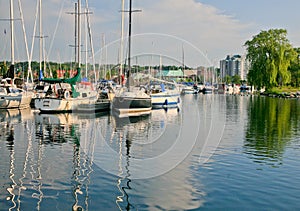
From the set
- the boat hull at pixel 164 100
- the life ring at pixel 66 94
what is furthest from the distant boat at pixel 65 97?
the boat hull at pixel 164 100

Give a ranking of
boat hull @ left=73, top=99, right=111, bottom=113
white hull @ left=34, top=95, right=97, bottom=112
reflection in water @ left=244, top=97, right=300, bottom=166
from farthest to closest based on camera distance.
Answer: boat hull @ left=73, top=99, right=111, bottom=113
white hull @ left=34, top=95, right=97, bottom=112
reflection in water @ left=244, top=97, right=300, bottom=166

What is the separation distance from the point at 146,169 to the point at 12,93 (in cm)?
2870

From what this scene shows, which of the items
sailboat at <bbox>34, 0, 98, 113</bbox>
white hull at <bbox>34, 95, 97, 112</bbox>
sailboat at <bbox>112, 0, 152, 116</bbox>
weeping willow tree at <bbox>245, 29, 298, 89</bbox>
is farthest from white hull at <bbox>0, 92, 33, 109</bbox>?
weeping willow tree at <bbox>245, 29, 298, 89</bbox>

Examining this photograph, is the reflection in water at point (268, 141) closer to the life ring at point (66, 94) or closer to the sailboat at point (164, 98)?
the life ring at point (66, 94)

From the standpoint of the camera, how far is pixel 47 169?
14164 mm

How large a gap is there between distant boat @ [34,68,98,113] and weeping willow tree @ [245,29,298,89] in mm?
55868

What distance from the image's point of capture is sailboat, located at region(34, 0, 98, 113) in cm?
3628

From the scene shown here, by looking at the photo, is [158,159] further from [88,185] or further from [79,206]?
[79,206]

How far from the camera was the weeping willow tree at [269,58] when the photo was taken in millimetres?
87600

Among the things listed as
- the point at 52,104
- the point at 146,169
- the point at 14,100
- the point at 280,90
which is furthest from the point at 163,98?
the point at 280,90

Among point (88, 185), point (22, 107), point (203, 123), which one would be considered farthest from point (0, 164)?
point (22, 107)

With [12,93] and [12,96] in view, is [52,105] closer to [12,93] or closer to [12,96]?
[12,96]

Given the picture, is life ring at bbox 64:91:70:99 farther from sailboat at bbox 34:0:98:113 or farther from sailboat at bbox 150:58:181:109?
sailboat at bbox 150:58:181:109

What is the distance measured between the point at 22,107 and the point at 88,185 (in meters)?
30.7
